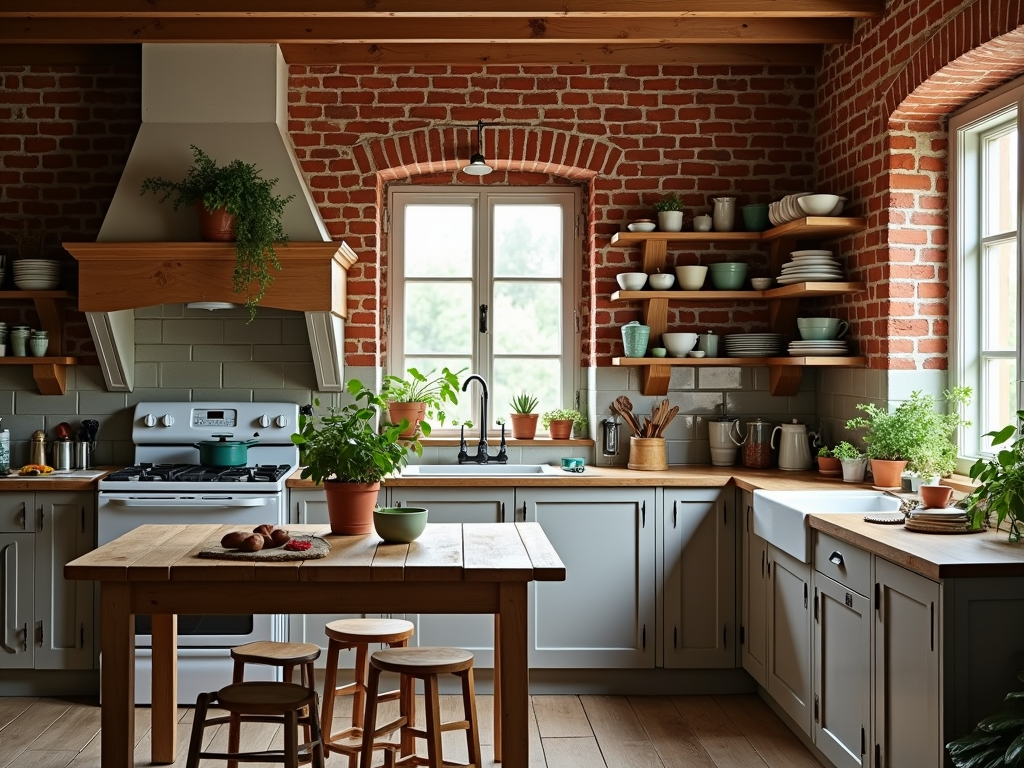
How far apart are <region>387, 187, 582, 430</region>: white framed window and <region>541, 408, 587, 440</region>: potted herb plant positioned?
198 mm

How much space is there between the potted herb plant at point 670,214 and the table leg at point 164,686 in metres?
2.84

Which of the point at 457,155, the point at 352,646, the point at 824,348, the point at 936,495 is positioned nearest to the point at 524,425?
the point at 457,155

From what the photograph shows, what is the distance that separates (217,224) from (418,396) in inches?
52.8

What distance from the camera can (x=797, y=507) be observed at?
3738mm

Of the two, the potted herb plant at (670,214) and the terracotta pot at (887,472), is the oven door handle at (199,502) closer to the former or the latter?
the potted herb plant at (670,214)

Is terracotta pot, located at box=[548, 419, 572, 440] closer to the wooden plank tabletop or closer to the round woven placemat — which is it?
the wooden plank tabletop

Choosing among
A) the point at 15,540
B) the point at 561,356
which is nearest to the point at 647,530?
the point at 561,356

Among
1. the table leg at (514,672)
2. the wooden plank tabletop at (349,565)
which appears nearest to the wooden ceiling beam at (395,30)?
the wooden plank tabletop at (349,565)

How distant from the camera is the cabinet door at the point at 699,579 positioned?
4527 millimetres

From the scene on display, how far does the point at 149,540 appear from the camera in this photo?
10.1 feet

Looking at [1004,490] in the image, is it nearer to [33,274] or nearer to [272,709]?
[272,709]

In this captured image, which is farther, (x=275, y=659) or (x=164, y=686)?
(x=164, y=686)

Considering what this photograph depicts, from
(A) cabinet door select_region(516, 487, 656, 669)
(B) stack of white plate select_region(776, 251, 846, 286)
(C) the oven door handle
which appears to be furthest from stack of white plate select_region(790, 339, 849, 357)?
(C) the oven door handle

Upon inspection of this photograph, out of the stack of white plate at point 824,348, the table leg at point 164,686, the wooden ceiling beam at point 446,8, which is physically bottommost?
the table leg at point 164,686
